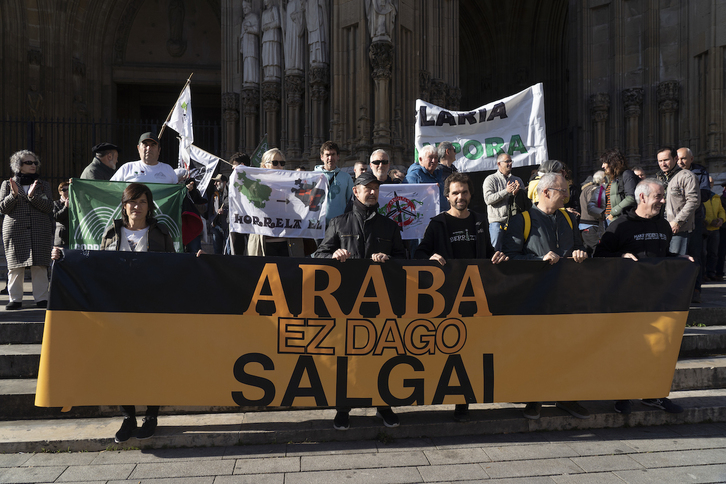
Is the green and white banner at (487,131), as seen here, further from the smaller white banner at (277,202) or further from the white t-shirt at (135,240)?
the white t-shirt at (135,240)

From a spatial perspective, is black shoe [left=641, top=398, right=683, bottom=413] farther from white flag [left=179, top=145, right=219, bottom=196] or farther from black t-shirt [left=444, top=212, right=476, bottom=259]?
white flag [left=179, top=145, right=219, bottom=196]

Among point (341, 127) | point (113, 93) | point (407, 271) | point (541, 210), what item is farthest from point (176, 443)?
point (113, 93)

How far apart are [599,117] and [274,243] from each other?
14.0 m

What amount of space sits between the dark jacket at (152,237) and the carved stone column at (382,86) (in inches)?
340

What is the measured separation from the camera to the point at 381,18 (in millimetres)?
12516

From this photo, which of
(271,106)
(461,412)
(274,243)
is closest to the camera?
(461,412)

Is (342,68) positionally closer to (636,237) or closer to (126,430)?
(636,237)

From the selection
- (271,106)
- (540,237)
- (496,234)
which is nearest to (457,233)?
(540,237)

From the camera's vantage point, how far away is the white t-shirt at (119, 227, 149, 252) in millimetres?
4316

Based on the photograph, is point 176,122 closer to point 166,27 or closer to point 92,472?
point 92,472

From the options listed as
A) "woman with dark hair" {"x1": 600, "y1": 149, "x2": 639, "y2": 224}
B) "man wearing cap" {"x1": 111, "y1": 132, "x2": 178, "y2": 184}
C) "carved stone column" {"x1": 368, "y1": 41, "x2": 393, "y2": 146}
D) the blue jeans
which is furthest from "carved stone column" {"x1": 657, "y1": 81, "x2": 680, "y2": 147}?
"man wearing cap" {"x1": 111, "y1": 132, "x2": 178, "y2": 184}

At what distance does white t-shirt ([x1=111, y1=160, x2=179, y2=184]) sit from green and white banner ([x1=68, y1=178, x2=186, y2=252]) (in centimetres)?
53

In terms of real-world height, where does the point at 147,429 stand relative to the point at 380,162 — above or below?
below

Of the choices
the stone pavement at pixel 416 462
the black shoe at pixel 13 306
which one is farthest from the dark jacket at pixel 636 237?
the black shoe at pixel 13 306
